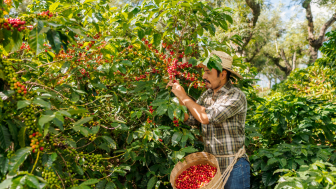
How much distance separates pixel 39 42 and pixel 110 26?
55.3 inches

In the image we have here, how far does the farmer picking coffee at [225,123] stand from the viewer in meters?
1.87

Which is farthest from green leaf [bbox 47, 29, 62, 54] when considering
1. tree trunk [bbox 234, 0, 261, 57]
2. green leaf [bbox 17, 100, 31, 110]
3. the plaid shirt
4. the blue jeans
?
tree trunk [bbox 234, 0, 261, 57]

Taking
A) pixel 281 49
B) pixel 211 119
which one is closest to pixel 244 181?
pixel 211 119

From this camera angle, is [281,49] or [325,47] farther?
[281,49]

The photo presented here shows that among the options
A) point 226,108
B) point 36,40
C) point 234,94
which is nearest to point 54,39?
point 36,40

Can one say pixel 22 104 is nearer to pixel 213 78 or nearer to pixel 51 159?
pixel 51 159

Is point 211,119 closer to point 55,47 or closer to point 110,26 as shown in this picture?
point 55,47

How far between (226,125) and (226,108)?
21 centimetres

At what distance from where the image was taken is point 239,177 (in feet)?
6.41

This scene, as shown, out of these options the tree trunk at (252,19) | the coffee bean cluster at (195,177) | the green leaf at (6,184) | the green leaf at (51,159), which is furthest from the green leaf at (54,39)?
the tree trunk at (252,19)

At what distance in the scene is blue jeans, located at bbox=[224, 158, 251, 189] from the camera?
194 cm

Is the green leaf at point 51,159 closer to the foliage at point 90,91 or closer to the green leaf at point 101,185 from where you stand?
the foliage at point 90,91

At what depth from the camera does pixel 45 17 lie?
1.24 meters

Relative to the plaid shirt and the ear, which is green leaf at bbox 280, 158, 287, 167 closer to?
the plaid shirt
